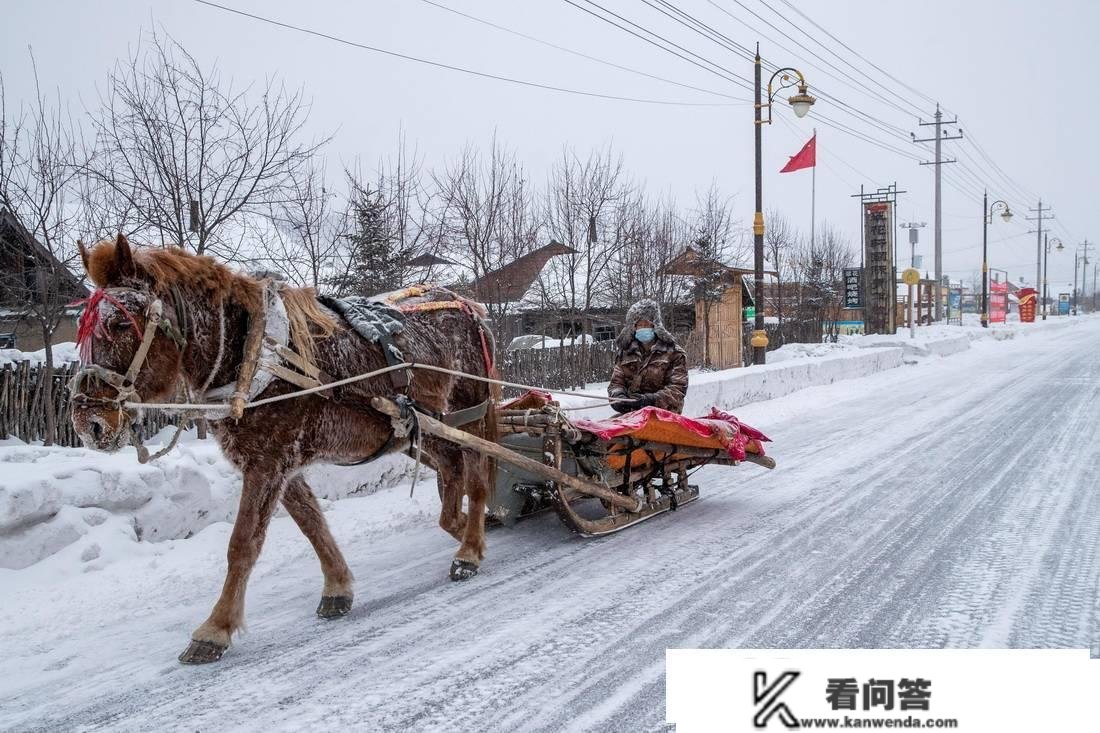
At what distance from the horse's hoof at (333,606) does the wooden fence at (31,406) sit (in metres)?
4.86

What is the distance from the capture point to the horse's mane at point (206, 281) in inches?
138

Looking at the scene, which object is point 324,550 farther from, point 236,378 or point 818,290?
point 818,290

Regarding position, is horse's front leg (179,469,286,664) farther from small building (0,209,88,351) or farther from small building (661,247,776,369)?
small building (661,247,776,369)

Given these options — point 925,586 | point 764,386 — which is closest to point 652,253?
point 764,386

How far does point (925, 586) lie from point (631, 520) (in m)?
2.12

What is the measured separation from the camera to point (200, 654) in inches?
142

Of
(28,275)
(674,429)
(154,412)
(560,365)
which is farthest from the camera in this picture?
(560,365)

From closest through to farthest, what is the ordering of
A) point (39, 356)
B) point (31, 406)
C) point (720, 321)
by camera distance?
point (31, 406) < point (39, 356) < point (720, 321)

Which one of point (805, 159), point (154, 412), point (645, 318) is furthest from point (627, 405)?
point (805, 159)

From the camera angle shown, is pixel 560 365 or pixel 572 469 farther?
pixel 560 365

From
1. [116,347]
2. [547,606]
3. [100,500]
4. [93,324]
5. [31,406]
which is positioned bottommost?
[547,606]

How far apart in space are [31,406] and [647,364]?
267 inches

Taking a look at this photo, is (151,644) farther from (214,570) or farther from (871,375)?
A: (871,375)

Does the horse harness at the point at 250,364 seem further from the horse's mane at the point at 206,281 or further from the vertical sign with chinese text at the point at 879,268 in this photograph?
the vertical sign with chinese text at the point at 879,268
